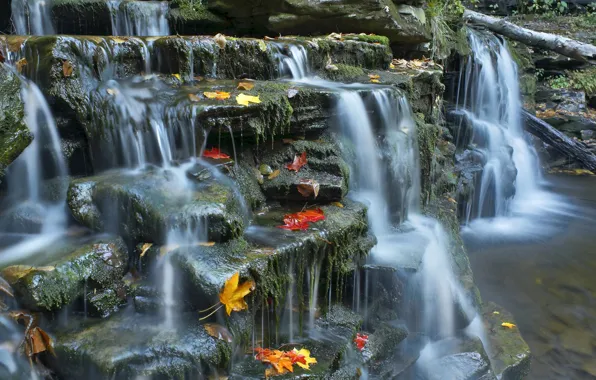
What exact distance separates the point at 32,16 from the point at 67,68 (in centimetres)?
339

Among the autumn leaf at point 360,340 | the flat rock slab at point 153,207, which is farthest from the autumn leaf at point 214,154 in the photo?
the autumn leaf at point 360,340

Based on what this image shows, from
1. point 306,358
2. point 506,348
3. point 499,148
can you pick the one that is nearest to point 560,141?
point 499,148

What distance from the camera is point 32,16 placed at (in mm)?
6047

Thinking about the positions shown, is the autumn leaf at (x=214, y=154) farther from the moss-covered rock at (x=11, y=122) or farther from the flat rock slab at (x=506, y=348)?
the flat rock slab at (x=506, y=348)

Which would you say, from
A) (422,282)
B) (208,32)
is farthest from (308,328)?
(208,32)

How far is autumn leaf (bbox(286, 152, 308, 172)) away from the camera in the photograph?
4.07 meters

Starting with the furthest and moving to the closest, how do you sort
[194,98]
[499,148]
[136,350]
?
1. [499,148]
2. [194,98]
3. [136,350]

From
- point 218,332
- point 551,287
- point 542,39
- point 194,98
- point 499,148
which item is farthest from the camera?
point 542,39

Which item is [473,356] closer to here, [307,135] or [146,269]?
[307,135]

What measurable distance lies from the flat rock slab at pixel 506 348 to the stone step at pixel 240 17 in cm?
409

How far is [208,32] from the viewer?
7195mm

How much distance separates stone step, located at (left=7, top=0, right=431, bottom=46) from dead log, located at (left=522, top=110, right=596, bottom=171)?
418 centimetres

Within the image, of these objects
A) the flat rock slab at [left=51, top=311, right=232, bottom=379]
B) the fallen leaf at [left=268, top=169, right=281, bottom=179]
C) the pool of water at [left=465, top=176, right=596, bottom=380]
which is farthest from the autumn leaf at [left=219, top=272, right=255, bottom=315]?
the pool of water at [left=465, top=176, right=596, bottom=380]

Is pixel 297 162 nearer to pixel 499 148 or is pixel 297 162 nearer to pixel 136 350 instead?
pixel 136 350
